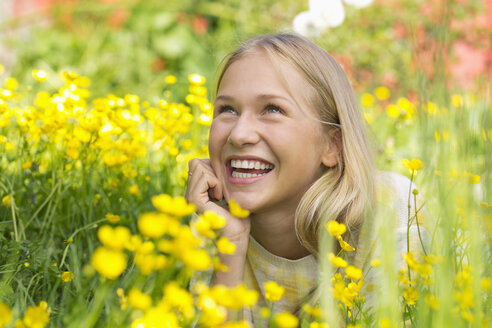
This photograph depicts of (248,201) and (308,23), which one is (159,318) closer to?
(248,201)

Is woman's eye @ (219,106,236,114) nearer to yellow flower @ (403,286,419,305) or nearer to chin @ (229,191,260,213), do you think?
chin @ (229,191,260,213)

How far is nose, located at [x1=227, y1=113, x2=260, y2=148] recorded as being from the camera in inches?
68.5

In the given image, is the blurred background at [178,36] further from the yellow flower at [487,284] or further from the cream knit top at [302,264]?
the yellow flower at [487,284]

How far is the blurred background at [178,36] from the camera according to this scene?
495 centimetres

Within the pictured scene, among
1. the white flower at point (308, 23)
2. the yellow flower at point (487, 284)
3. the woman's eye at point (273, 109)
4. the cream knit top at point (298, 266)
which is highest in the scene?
the white flower at point (308, 23)

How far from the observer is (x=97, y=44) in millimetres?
5246

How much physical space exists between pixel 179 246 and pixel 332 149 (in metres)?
1.27

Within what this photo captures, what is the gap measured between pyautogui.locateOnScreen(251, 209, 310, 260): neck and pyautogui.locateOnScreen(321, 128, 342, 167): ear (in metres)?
0.21

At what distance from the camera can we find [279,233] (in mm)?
1992

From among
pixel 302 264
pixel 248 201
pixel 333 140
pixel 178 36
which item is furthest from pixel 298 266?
pixel 178 36

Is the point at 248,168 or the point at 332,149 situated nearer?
the point at 248,168

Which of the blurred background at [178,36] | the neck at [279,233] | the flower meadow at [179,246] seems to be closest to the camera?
the flower meadow at [179,246]

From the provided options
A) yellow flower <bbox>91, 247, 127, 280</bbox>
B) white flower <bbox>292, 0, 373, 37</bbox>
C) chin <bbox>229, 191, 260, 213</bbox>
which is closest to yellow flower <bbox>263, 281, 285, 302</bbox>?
yellow flower <bbox>91, 247, 127, 280</bbox>

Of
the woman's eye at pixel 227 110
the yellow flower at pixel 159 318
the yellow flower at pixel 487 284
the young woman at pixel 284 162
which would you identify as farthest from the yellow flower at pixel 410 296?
the woman's eye at pixel 227 110
